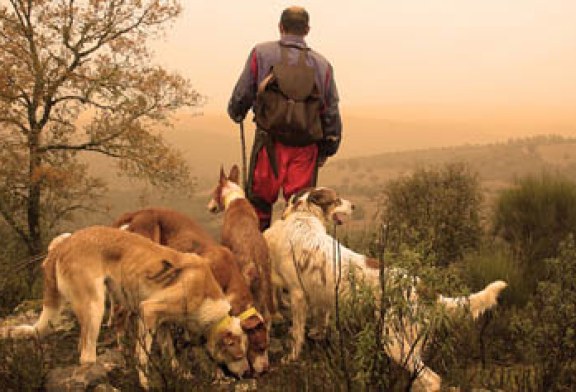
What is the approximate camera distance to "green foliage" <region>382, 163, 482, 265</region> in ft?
39.4

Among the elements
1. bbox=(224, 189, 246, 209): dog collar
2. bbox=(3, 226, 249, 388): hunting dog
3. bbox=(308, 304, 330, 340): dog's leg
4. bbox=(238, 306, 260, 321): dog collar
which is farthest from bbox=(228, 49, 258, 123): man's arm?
bbox=(238, 306, 260, 321): dog collar

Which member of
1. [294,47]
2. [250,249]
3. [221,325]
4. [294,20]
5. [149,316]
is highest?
[294,20]

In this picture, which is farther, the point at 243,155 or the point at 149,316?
the point at 243,155

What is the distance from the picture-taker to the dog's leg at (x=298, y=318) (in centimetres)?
634

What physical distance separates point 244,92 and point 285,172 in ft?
3.38

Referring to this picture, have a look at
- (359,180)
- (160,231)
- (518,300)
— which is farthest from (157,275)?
(359,180)

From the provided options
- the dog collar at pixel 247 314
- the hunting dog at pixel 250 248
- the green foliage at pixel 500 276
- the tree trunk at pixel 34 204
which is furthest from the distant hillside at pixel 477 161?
the dog collar at pixel 247 314

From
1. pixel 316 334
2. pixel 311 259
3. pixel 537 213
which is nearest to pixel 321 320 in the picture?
pixel 316 334

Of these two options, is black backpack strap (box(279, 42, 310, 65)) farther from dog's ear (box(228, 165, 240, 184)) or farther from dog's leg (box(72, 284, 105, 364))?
dog's leg (box(72, 284, 105, 364))

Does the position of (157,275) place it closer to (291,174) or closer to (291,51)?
(291,174)

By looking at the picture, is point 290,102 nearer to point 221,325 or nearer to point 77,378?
point 221,325

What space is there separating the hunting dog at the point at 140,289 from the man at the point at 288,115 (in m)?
2.30

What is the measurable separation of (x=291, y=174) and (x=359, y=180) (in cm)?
6567

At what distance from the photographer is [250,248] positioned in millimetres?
6301
